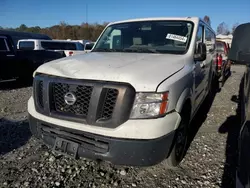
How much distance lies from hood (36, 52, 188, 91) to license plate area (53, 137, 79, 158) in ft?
2.31

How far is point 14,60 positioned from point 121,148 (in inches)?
272

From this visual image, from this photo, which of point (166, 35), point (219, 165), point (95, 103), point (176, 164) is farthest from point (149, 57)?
point (219, 165)

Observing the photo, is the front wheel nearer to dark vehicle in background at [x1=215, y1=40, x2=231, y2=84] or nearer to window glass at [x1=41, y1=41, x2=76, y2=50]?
dark vehicle in background at [x1=215, y1=40, x2=231, y2=84]

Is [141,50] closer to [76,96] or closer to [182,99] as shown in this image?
[182,99]

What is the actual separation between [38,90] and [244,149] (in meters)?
2.28

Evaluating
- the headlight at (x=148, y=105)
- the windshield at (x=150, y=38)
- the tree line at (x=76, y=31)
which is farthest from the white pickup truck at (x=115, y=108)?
the tree line at (x=76, y=31)

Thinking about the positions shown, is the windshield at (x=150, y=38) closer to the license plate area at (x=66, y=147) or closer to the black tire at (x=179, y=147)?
the black tire at (x=179, y=147)

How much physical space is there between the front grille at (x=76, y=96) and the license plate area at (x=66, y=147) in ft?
1.03

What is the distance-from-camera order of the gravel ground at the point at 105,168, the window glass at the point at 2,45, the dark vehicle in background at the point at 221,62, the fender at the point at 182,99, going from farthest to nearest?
the dark vehicle in background at the point at 221,62
the window glass at the point at 2,45
the gravel ground at the point at 105,168
the fender at the point at 182,99

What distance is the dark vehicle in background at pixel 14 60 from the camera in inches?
297

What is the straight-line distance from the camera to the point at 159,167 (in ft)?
9.98

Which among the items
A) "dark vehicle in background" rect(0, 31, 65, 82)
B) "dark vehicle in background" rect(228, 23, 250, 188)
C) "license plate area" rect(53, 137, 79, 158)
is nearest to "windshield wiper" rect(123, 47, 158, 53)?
"dark vehicle in background" rect(228, 23, 250, 188)

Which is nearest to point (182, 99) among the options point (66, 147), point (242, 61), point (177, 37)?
point (242, 61)

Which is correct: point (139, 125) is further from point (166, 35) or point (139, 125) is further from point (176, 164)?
point (166, 35)
